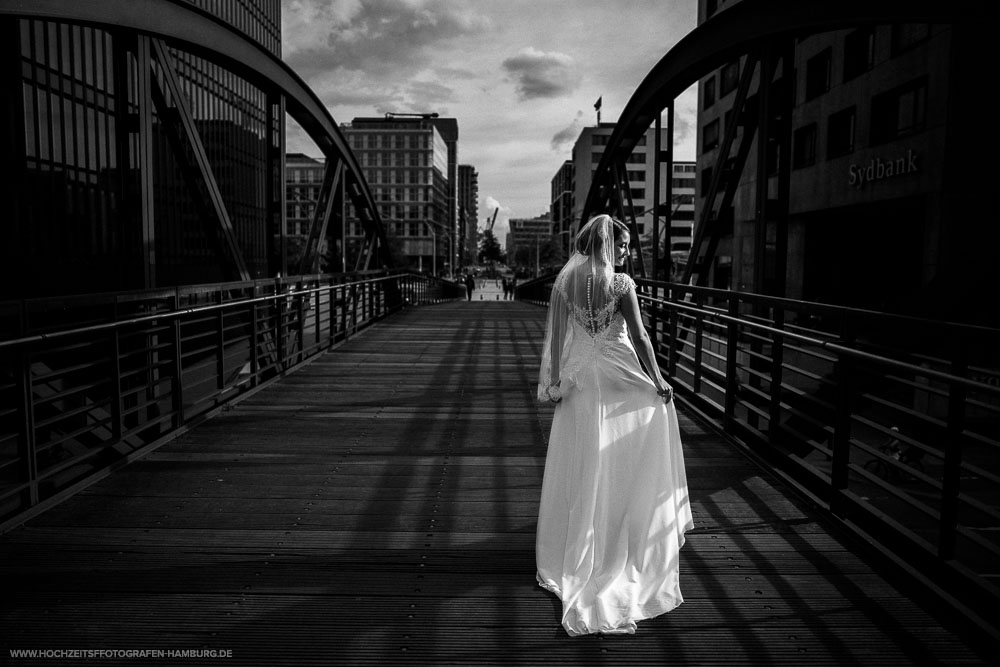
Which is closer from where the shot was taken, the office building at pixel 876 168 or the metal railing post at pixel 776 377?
the metal railing post at pixel 776 377

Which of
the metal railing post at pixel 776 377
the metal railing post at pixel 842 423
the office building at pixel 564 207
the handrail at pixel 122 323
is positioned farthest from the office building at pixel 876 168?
the office building at pixel 564 207

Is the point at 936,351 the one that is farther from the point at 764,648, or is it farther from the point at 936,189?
the point at 936,189

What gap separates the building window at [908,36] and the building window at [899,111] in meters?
1.03

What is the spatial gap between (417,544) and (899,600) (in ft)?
7.33

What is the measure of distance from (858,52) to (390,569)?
87.4 feet

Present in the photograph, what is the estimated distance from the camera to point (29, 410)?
14.2 ft

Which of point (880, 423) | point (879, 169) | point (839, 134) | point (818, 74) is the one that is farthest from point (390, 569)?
point (818, 74)

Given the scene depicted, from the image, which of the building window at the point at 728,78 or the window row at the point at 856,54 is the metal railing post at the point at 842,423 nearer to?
the window row at the point at 856,54

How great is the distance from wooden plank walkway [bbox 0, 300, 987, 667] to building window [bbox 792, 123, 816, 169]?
82.3 feet

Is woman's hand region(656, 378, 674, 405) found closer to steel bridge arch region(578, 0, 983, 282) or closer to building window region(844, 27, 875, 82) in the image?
Answer: steel bridge arch region(578, 0, 983, 282)

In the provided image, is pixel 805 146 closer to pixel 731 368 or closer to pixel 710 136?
pixel 710 136

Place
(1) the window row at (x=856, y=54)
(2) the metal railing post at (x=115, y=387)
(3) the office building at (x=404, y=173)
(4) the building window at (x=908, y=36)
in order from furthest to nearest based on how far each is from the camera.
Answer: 1. (3) the office building at (x=404, y=173)
2. (1) the window row at (x=856, y=54)
3. (4) the building window at (x=908, y=36)
4. (2) the metal railing post at (x=115, y=387)

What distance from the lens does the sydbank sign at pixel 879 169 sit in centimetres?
2217

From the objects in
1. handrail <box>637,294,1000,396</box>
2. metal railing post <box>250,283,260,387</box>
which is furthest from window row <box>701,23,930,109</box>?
handrail <box>637,294,1000,396</box>
